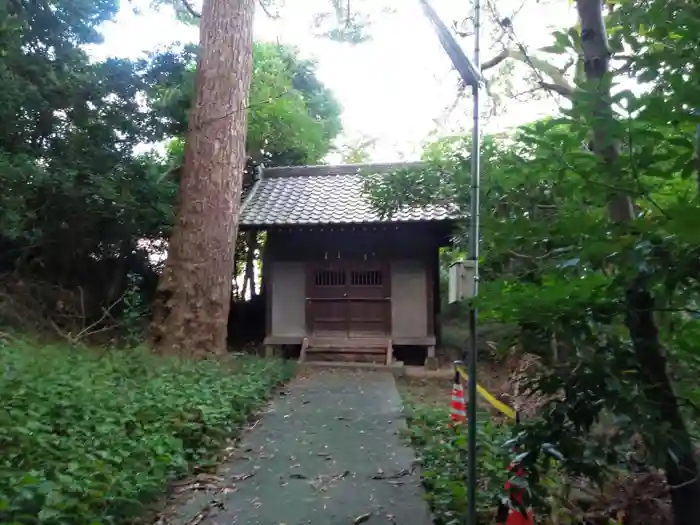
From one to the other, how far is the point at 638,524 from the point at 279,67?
12936 mm

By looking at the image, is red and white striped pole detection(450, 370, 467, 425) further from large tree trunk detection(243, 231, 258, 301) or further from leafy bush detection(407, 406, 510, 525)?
large tree trunk detection(243, 231, 258, 301)

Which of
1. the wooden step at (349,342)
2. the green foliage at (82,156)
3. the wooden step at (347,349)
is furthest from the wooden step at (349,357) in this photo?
the green foliage at (82,156)

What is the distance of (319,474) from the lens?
4.95 m

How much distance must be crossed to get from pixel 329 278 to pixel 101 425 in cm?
767

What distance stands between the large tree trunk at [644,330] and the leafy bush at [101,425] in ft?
9.67

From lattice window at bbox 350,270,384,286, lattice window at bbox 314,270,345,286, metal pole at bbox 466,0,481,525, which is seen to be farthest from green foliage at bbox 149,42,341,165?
metal pole at bbox 466,0,481,525

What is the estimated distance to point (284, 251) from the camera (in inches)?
486

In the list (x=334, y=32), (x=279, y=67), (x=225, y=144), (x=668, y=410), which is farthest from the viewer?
(x=279, y=67)

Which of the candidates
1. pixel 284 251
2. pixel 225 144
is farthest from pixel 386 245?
pixel 225 144

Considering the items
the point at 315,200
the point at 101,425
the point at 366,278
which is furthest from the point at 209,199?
the point at 101,425

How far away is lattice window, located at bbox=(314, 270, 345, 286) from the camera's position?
39.9 ft

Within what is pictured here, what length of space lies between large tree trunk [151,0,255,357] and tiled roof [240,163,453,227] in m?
2.17

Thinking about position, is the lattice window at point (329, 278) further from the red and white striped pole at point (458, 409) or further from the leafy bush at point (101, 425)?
the red and white striped pole at point (458, 409)

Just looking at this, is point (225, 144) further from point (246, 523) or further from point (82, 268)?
point (246, 523)
